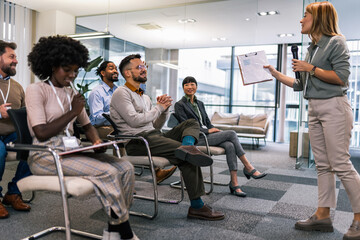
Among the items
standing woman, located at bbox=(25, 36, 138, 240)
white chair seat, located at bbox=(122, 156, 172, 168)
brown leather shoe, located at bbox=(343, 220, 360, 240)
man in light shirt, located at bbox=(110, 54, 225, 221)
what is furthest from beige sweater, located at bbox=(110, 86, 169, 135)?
brown leather shoe, located at bbox=(343, 220, 360, 240)

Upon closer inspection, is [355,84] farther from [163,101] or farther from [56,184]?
[56,184]

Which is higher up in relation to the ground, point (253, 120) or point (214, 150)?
point (253, 120)

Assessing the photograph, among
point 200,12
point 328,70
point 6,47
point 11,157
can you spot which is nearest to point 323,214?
point 328,70

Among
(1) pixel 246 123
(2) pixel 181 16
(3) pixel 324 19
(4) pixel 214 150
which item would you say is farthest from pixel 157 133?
(1) pixel 246 123

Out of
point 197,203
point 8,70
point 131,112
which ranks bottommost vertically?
point 197,203

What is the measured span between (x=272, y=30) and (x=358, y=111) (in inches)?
119

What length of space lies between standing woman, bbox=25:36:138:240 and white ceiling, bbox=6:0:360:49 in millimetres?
4048

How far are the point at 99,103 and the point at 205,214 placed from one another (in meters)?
1.77

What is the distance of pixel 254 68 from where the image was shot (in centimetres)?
244

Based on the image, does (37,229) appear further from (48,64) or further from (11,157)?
(48,64)

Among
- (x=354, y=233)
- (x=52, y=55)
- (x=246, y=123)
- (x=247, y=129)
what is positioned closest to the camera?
(x=52, y=55)

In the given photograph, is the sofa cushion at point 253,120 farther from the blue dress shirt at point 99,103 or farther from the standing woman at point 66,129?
the standing woman at point 66,129

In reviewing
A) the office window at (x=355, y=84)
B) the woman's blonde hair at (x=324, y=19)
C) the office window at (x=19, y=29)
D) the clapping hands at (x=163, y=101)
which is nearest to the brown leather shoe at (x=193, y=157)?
the clapping hands at (x=163, y=101)

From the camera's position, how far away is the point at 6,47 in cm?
256
